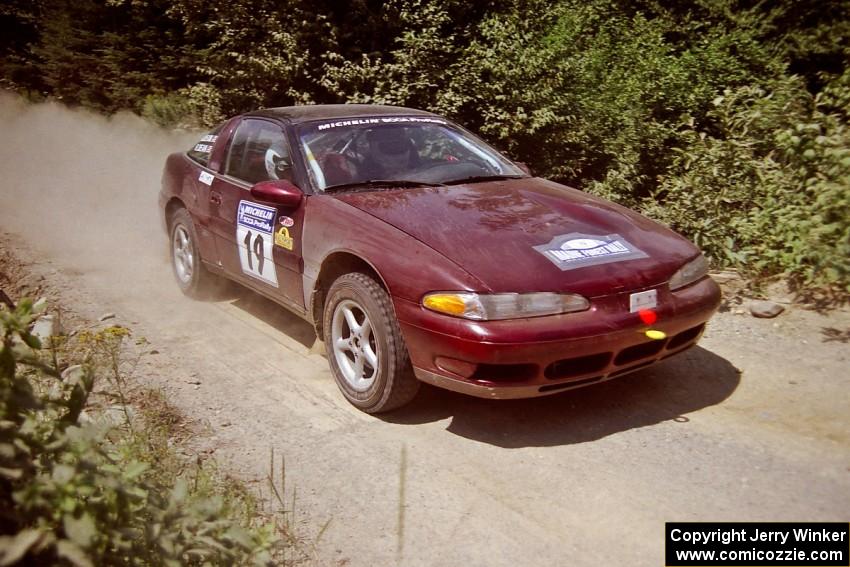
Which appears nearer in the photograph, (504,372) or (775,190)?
(504,372)

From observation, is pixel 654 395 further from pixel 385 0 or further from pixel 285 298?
pixel 385 0

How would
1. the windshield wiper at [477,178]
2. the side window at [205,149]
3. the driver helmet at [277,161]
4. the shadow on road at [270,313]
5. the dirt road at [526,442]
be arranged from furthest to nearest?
the side window at [205,149] < the shadow on road at [270,313] < the driver helmet at [277,161] < the windshield wiper at [477,178] < the dirt road at [526,442]

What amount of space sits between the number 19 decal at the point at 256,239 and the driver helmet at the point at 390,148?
0.75 meters

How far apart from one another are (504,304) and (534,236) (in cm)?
57

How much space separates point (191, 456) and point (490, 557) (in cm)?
158

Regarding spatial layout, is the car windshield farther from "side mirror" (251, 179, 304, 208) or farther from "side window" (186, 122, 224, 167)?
"side window" (186, 122, 224, 167)

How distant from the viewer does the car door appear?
14.8ft

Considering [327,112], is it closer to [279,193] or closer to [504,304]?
[279,193]

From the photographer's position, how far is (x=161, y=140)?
12.6 metres

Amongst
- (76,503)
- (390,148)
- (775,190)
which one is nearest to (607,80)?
(775,190)

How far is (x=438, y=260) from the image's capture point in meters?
3.56

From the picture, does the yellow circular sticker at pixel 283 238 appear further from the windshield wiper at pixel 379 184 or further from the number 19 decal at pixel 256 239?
the windshield wiper at pixel 379 184

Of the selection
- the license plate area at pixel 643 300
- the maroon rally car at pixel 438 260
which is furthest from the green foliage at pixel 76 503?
the license plate area at pixel 643 300

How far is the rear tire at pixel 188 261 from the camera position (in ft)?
19.3
